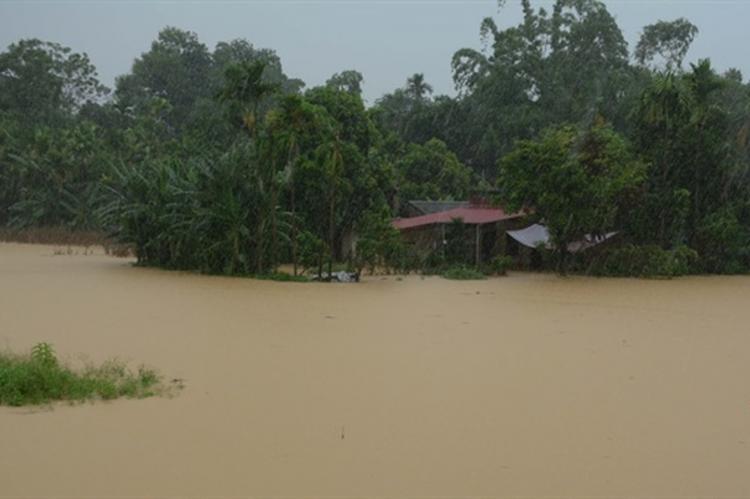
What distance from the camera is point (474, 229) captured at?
Result: 61.4 ft

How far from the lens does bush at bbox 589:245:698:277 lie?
16.5 meters

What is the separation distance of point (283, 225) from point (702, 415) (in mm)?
11223

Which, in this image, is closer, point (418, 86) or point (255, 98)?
point (255, 98)

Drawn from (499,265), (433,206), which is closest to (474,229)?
(499,265)

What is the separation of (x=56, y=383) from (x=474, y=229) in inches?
569

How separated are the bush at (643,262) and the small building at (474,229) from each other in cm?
223

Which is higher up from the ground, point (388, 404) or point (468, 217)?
point (468, 217)

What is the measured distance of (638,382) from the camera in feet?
20.0

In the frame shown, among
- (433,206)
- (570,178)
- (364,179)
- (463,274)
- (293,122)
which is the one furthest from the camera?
(433,206)

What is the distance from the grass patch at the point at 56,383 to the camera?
4.96m

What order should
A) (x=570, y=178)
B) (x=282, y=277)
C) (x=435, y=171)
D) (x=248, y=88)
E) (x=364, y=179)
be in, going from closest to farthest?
(x=282, y=277) < (x=248, y=88) < (x=570, y=178) < (x=364, y=179) < (x=435, y=171)

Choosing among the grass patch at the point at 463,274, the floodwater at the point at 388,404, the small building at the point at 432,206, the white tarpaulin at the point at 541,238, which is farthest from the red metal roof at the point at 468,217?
the floodwater at the point at 388,404

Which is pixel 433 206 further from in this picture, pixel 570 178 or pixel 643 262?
pixel 643 262

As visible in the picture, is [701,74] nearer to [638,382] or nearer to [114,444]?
[638,382]
